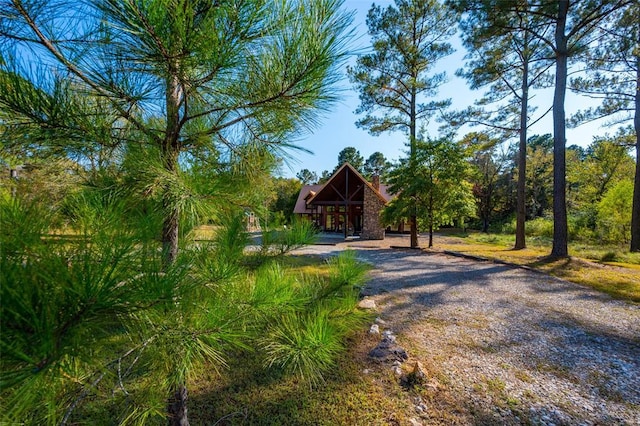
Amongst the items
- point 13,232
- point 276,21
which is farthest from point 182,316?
point 276,21

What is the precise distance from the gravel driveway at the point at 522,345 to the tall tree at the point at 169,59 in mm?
1022

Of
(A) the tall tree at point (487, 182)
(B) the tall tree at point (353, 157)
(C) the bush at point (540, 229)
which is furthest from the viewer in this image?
(B) the tall tree at point (353, 157)

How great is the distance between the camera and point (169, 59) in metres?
0.90

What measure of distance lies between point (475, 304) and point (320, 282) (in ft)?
13.5

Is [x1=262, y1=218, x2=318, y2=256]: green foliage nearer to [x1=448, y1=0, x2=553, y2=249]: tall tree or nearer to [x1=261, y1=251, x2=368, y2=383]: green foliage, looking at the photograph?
[x1=261, y1=251, x2=368, y2=383]: green foliage

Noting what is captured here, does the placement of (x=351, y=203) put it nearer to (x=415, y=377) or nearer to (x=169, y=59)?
(x=415, y=377)

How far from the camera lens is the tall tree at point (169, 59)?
0.84m

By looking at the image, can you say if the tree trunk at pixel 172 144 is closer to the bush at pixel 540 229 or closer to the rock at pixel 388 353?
the rock at pixel 388 353

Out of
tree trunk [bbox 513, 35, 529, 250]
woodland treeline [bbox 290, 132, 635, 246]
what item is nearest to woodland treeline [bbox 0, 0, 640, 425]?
woodland treeline [bbox 290, 132, 635, 246]

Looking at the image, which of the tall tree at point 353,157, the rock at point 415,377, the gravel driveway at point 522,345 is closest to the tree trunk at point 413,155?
the gravel driveway at point 522,345

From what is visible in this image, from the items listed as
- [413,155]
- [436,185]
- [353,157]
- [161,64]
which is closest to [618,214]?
[436,185]

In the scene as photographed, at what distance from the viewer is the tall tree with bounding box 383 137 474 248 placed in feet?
33.8

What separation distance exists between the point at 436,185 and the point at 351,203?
6211 mm

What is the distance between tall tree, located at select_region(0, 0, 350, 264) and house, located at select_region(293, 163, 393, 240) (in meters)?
12.0
